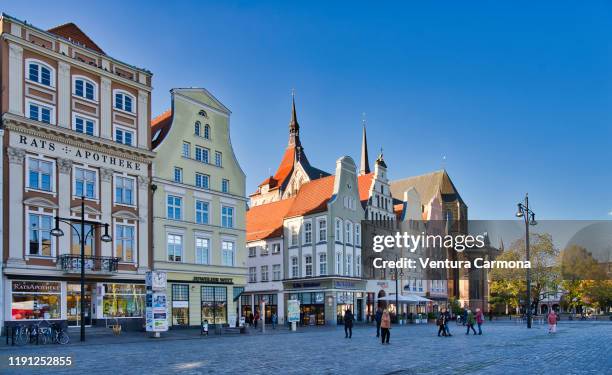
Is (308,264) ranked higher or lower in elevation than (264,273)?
higher

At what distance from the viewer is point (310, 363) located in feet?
63.6

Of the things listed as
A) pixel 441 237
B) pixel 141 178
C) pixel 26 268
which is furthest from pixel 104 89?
pixel 441 237

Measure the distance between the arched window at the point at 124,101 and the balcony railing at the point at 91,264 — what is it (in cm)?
1070

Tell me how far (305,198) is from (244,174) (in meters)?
16.5

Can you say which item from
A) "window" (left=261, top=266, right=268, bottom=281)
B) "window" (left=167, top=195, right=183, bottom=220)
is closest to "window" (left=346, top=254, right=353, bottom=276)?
"window" (left=261, top=266, right=268, bottom=281)

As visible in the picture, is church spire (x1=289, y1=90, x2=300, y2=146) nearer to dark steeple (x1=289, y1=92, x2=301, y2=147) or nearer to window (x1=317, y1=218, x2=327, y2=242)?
dark steeple (x1=289, y1=92, x2=301, y2=147)

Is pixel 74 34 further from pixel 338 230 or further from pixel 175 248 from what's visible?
pixel 338 230

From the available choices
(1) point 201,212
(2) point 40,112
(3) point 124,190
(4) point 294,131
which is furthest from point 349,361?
(4) point 294,131

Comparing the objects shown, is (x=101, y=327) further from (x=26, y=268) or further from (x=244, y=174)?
(x=244, y=174)

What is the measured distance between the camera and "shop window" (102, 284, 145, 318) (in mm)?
42469

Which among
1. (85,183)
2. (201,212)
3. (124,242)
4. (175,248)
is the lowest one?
(175,248)

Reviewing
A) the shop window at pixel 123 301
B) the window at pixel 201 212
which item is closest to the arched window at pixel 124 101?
the window at pixel 201 212

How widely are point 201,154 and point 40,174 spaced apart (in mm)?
14648

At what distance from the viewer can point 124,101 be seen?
45.6 meters
